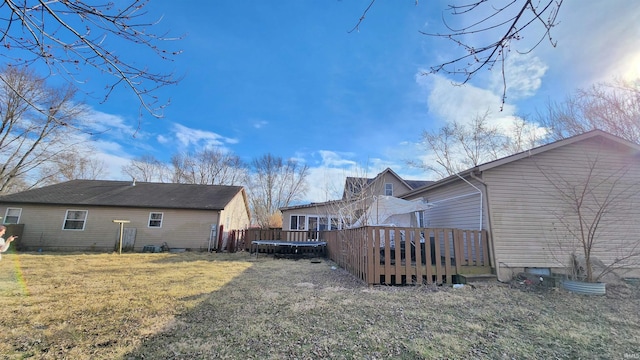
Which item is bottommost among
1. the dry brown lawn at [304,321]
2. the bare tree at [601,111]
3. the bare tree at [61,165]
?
the dry brown lawn at [304,321]

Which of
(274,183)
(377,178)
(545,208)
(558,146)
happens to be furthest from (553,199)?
(274,183)

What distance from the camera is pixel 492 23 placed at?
6.91 feet

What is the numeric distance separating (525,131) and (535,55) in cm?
1829

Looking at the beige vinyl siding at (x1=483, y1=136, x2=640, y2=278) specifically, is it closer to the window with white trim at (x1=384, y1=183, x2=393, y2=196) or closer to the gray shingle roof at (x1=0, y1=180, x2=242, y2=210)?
the gray shingle roof at (x1=0, y1=180, x2=242, y2=210)

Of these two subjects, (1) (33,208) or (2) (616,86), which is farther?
(1) (33,208)

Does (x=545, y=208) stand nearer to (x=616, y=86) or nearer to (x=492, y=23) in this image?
(x=492, y=23)

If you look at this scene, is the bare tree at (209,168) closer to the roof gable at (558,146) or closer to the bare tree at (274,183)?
the bare tree at (274,183)

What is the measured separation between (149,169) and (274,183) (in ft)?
47.9

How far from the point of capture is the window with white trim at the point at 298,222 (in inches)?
724

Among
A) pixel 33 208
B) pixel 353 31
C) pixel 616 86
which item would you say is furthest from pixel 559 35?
pixel 33 208

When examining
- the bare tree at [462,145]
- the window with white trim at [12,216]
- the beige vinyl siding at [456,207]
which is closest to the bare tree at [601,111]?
the bare tree at [462,145]

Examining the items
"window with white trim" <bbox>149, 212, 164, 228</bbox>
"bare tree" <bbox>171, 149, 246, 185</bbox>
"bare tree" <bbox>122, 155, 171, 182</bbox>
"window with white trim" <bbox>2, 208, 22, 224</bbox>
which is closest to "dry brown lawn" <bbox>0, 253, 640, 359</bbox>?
"window with white trim" <bbox>149, 212, 164, 228</bbox>

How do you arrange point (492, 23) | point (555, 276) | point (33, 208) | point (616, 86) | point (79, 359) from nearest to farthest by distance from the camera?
1. point (492, 23)
2. point (79, 359)
3. point (555, 276)
4. point (616, 86)
5. point (33, 208)

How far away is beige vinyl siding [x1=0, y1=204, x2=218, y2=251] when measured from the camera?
1420cm
